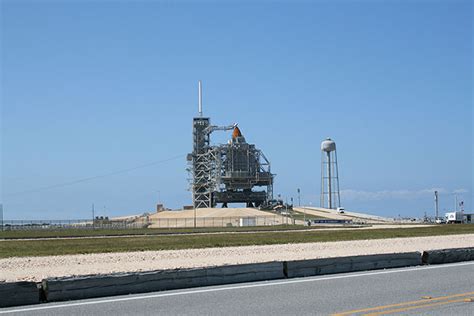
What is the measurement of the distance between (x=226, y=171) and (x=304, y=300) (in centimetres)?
10369

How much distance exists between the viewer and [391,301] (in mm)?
11570

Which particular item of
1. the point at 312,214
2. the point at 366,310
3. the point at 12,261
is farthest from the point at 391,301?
the point at 312,214

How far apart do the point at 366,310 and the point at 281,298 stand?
198cm

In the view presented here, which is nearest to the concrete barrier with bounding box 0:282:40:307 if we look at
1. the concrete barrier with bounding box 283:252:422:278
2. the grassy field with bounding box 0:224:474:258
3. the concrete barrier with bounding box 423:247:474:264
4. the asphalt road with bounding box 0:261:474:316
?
the asphalt road with bounding box 0:261:474:316

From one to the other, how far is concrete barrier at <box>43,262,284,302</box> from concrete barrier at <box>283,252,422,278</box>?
0.45 meters

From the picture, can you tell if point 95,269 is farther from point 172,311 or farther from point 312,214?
point 312,214

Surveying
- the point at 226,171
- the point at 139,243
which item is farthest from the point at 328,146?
the point at 139,243

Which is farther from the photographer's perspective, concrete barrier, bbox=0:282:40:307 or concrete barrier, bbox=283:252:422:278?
concrete barrier, bbox=283:252:422:278

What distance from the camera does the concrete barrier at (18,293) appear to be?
38.0 ft

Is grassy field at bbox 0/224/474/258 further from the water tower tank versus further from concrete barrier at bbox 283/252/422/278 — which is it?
the water tower tank

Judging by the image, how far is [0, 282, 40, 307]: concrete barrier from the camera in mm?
11584

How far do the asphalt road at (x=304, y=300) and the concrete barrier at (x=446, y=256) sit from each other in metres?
3.61

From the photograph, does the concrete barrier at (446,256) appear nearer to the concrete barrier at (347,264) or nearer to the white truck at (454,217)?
the concrete barrier at (347,264)

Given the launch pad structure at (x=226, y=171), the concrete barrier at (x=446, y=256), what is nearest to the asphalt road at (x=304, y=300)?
the concrete barrier at (x=446, y=256)
